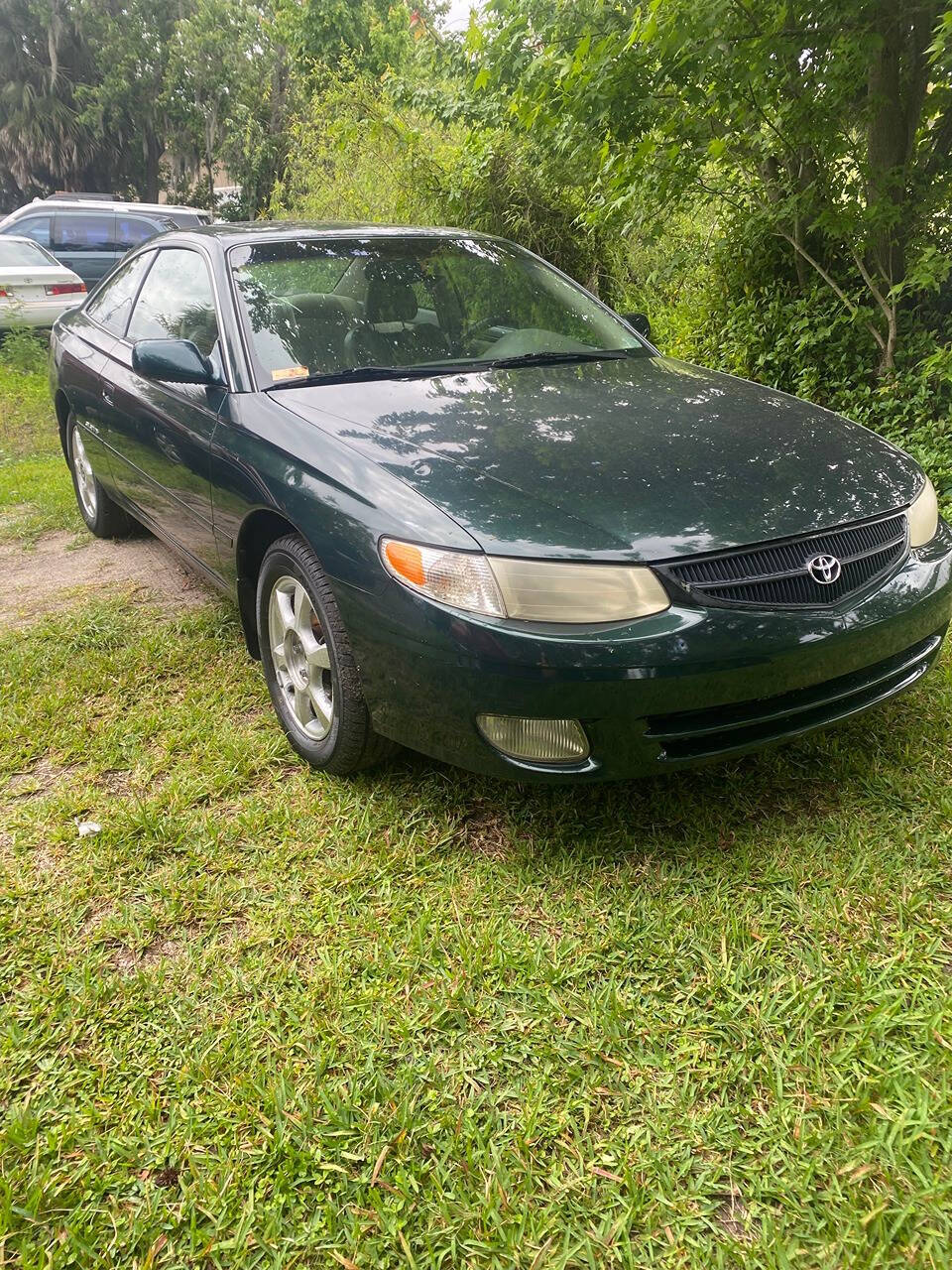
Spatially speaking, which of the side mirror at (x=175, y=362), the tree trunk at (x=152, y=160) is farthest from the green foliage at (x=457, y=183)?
the tree trunk at (x=152, y=160)

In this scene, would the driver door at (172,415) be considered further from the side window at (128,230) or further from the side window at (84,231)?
the side window at (84,231)

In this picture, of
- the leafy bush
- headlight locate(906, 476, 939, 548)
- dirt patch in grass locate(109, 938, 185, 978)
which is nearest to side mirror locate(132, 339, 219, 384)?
dirt patch in grass locate(109, 938, 185, 978)

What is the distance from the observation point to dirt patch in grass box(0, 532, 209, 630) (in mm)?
4066

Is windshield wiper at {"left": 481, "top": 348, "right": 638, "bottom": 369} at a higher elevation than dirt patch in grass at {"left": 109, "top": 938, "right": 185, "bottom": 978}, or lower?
higher

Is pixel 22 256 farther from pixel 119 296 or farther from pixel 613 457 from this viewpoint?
pixel 613 457

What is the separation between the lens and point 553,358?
321 cm

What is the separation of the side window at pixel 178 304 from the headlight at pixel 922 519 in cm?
222

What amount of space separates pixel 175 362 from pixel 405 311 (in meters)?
0.81

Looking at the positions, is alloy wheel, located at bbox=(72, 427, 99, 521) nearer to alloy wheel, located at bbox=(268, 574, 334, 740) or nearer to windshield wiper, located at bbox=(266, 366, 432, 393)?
windshield wiper, located at bbox=(266, 366, 432, 393)

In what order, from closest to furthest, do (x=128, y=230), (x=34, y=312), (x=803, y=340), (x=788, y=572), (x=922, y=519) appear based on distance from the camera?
1. (x=788, y=572)
2. (x=922, y=519)
3. (x=803, y=340)
4. (x=34, y=312)
5. (x=128, y=230)

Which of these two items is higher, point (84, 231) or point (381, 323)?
point (84, 231)

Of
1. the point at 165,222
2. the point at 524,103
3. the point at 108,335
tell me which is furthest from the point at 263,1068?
the point at 165,222

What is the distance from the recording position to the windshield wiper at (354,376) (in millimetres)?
2770

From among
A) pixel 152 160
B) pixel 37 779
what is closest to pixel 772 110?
pixel 37 779
